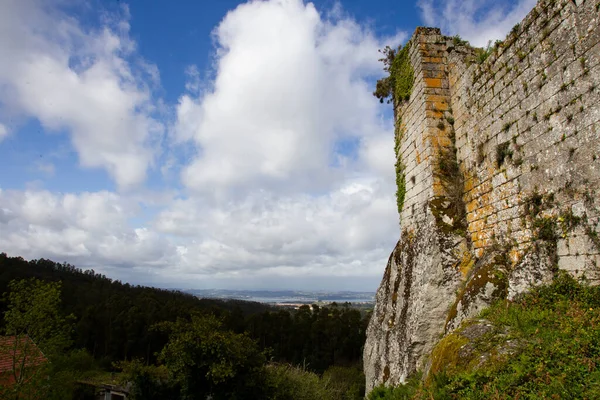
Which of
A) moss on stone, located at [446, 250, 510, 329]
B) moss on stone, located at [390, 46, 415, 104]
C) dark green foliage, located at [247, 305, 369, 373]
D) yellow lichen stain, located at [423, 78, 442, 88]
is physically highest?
moss on stone, located at [390, 46, 415, 104]

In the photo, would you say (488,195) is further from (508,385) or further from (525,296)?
(508,385)

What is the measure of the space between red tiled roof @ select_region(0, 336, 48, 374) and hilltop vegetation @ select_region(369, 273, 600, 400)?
22975 mm

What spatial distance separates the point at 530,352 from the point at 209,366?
48.9 ft

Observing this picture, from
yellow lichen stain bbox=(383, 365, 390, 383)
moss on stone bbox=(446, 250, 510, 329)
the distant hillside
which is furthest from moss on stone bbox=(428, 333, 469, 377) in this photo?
the distant hillside

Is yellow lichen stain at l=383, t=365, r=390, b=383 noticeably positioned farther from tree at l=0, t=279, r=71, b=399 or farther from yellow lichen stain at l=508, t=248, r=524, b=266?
tree at l=0, t=279, r=71, b=399

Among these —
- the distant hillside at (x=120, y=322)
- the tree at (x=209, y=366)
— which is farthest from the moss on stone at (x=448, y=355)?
the distant hillside at (x=120, y=322)

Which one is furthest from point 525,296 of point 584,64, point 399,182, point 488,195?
point 399,182

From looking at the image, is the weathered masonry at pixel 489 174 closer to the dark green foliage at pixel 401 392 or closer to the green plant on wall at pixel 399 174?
the green plant on wall at pixel 399 174

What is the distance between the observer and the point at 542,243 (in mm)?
5816

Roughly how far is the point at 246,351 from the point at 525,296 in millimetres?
14461

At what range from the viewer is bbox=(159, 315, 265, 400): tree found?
15984 millimetres

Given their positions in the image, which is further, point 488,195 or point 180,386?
point 180,386

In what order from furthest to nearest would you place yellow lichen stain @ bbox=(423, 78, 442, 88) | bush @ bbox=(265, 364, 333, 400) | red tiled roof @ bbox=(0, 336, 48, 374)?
red tiled roof @ bbox=(0, 336, 48, 374) < bush @ bbox=(265, 364, 333, 400) < yellow lichen stain @ bbox=(423, 78, 442, 88)

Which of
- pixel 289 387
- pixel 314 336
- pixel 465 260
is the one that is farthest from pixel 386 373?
pixel 314 336
